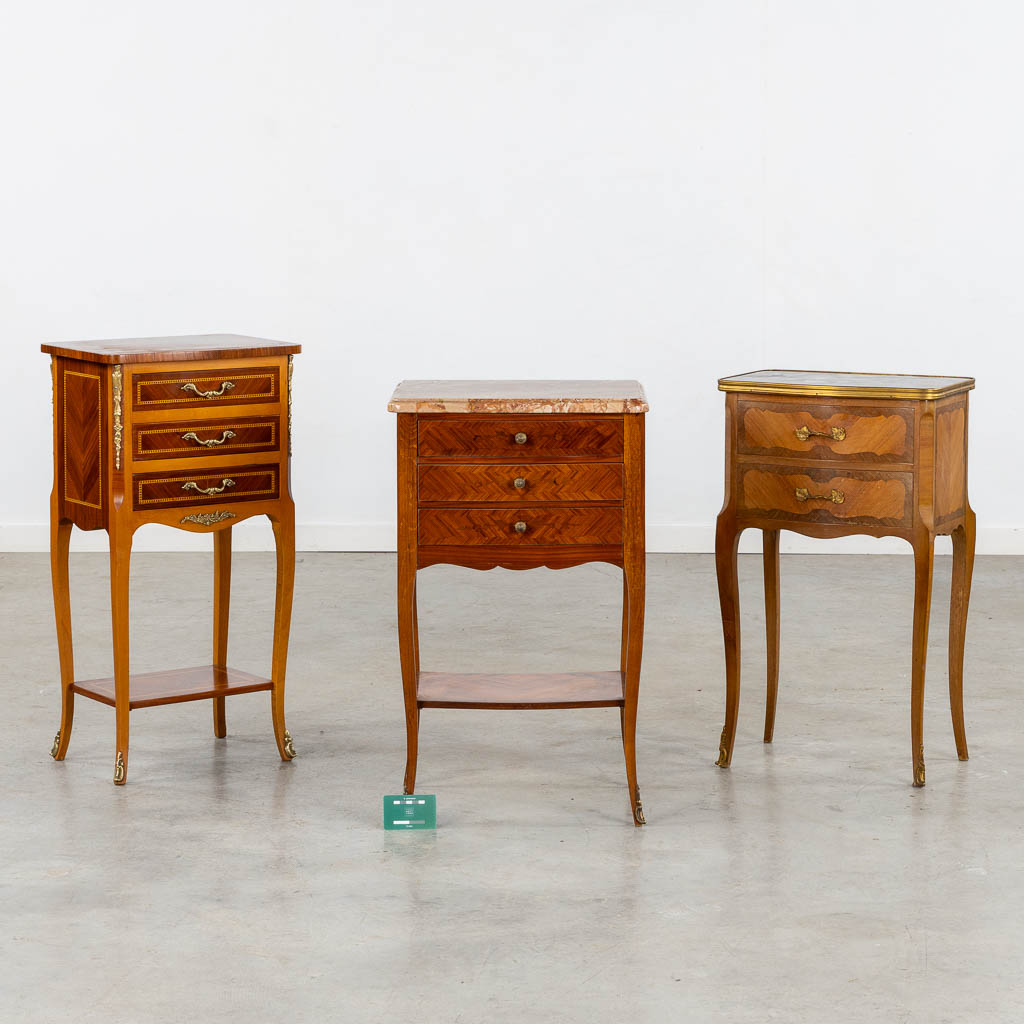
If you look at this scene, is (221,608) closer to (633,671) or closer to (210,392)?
(210,392)

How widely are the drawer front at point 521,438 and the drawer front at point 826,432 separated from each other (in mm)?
485

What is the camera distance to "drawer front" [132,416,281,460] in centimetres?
357

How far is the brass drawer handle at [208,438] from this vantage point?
11.9 ft

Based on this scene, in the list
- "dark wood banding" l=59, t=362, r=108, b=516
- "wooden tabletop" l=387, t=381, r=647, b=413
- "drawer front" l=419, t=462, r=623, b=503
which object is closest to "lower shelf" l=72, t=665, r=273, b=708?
"dark wood banding" l=59, t=362, r=108, b=516

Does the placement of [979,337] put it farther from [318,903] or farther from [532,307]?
[318,903]

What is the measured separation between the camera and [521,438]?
3334 millimetres

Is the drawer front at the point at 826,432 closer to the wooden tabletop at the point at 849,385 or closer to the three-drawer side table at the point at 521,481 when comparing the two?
the wooden tabletop at the point at 849,385

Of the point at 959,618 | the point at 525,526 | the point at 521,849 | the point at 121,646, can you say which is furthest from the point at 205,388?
the point at 959,618

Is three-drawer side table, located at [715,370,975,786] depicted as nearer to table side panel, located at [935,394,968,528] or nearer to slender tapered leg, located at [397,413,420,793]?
table side panel, located at [935,394,968,528]

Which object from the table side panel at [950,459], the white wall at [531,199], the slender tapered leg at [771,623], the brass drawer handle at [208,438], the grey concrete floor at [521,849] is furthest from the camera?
the white wall at [531,199]

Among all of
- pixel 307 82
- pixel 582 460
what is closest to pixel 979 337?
pixel 307 82

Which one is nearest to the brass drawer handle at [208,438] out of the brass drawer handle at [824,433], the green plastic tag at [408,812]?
the green plastic tag at [408,812]

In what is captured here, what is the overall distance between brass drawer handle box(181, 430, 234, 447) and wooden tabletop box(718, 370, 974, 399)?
123cm

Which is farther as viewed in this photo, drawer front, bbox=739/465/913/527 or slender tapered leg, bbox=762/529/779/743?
slender tapered leg, bbox=762/529/779/743
